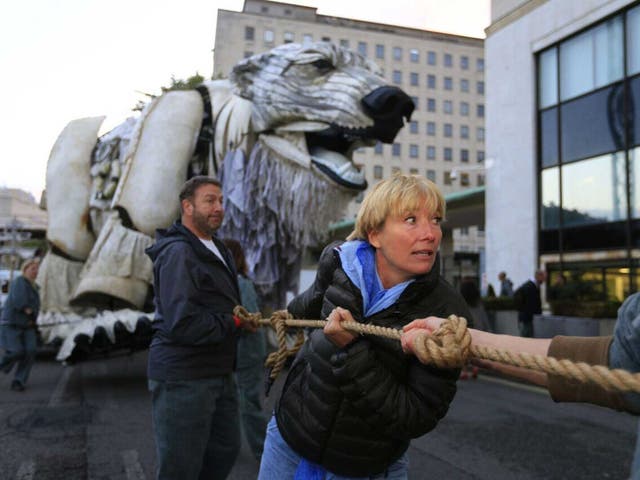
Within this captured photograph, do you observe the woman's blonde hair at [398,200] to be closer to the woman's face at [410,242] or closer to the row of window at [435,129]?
the woman's face at [410,242]

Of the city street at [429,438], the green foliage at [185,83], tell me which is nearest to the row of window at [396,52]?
the green foliage at [185,83]

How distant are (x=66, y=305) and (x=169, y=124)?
289cm

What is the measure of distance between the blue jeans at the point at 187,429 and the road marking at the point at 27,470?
1.62 metres

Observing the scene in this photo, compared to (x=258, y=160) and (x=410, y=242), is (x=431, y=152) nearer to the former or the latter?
(x=258, y=160)

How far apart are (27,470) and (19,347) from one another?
11.6 ft

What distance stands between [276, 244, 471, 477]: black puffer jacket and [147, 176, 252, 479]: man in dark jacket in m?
0.85

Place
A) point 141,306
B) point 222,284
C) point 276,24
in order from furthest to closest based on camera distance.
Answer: point 276,24
point 141,306
point 222,284

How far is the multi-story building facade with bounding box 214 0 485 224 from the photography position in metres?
64.5

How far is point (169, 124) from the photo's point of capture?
19.0 feet

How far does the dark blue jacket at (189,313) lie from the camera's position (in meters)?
2.58

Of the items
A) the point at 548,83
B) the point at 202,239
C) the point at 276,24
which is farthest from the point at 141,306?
the point at 276,24

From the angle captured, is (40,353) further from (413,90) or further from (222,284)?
(413,90)

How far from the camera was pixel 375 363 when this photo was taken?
5.19ft

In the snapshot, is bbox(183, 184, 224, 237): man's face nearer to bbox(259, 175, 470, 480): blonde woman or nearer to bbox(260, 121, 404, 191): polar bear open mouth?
bbox(259, 175, 470, 480): blonde woman
